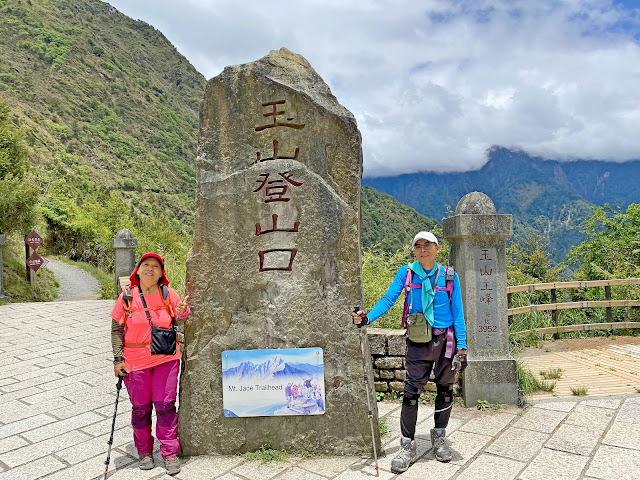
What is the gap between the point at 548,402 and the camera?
4.55 meters

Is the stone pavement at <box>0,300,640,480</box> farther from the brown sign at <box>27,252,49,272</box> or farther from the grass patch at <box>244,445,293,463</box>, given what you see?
the brown sign at <box>27,252,49,272</box>

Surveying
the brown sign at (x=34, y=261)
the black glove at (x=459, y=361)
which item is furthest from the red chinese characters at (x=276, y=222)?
the brown sign at (x=34, y=261)

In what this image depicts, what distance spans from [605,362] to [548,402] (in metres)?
2.45

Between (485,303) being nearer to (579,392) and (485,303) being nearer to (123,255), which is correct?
(579,392)

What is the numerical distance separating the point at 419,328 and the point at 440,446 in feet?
3.20

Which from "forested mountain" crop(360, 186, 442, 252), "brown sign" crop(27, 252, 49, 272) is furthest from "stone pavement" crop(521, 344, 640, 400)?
"forested mountain" crop(360, 186, 442, 252)

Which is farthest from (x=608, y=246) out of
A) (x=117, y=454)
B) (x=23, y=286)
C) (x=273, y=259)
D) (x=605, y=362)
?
(x=23, y=286)

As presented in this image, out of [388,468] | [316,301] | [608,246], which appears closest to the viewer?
[388,468]

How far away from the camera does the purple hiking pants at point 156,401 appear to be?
130 inches

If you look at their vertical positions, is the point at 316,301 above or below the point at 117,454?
above

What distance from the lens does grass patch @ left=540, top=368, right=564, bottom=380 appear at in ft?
17.9

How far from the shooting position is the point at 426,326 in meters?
3.26

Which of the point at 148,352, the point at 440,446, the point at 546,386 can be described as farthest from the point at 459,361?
the point at 546,386

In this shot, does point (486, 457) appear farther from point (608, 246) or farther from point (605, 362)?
point (608, 246)
